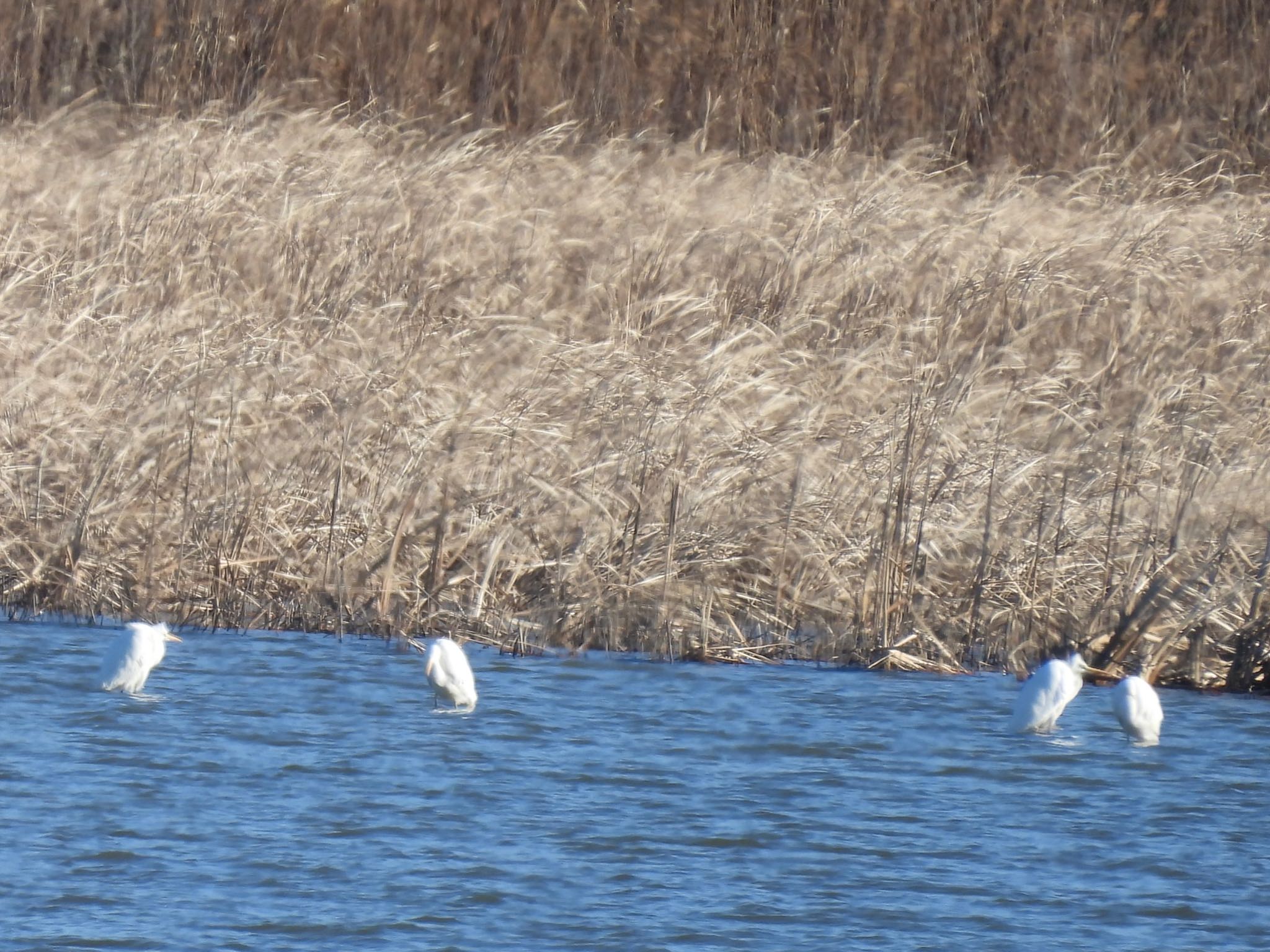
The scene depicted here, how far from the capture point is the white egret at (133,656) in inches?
238

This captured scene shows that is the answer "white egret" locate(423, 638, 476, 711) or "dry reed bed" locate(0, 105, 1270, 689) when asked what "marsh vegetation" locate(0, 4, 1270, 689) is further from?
"white egret" locate(423, 638, 476, 711)

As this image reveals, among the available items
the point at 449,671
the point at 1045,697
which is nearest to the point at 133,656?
the point at 449,671

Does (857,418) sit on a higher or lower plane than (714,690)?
higher

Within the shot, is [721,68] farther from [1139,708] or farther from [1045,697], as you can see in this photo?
[1139,708]

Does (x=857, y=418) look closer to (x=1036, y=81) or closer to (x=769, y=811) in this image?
(x=769, y=811)

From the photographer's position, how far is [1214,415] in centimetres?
895

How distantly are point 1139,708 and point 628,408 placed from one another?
111 inches

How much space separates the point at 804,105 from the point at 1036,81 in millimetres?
1717

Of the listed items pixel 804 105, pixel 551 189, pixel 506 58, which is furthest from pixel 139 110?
pixel 804 105

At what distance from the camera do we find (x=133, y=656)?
605 centimetres

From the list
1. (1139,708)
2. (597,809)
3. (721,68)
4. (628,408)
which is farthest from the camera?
(721,68)

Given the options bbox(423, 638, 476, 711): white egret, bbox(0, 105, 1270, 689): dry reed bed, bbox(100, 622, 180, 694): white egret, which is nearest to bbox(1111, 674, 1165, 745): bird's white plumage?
bbox(0, 105, 1270, 689): dry reed bed

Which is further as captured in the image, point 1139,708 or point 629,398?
point 629,398

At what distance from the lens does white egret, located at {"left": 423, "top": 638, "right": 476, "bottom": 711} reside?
5961mm
